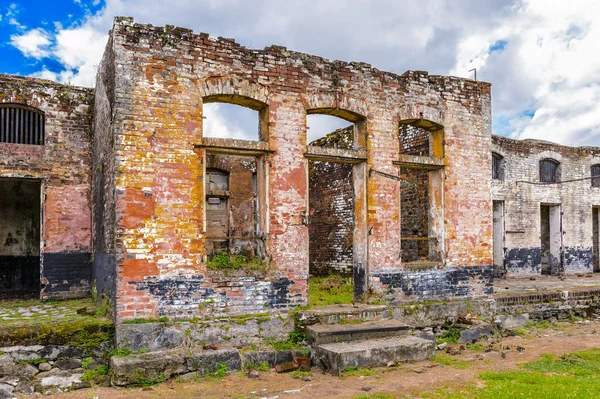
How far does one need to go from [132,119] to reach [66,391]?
4161 millimetres

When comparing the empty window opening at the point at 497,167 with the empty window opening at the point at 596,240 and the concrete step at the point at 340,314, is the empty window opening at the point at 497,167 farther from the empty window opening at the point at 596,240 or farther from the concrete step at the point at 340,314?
the concrete step at the point at 340,314

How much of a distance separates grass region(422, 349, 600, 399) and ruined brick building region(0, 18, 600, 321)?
105 inches

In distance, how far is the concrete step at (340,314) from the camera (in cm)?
823

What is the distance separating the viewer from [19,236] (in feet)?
44.6

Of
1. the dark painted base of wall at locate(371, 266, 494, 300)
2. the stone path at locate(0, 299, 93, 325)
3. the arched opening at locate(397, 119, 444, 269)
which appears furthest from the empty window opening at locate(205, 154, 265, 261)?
the dark painted base of wall at locate(371, 266, 494, 300)

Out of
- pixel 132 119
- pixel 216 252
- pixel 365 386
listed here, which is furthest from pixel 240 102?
pixel 216 252

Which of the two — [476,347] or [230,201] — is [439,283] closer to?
[476,347]

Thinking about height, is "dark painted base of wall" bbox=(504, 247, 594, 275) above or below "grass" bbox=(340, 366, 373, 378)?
above

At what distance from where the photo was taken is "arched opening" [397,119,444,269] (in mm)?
9852

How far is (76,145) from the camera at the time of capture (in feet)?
Answer: 35.1

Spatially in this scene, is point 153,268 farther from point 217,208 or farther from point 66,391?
point 217,208

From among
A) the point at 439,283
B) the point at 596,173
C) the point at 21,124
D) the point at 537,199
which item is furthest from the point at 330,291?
the point at 596,173

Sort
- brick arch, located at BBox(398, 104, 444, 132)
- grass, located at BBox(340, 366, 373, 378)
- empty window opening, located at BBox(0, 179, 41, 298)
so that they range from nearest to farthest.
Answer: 1. grass, located at BBox(340, 366, 373, 378)
2. brick arch, located at BBox(398, 104, 444, 132)
3. empty window opening, located at BBox(0, 179, 41, 298)

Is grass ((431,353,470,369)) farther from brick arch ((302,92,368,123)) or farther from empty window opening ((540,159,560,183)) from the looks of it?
empty window opening ((540,159,560,183))
